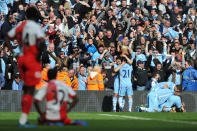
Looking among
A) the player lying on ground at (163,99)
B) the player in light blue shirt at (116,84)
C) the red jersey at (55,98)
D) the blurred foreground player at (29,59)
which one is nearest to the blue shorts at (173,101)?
the player lying on ground at (163,99)

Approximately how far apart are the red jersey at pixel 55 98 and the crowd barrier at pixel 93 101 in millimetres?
8462

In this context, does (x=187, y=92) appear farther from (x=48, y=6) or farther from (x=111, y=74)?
(x=48, y=6)

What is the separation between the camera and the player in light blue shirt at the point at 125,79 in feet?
62.5

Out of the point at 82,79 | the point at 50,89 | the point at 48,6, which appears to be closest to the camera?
the point at 50,89

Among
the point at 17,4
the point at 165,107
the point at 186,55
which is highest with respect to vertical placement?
the point at 17,4

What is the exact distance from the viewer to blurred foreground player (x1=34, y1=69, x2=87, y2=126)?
32.4 ft

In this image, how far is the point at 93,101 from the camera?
19156mm

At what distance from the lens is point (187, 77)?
21078mm

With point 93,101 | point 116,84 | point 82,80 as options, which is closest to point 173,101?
point 116,84

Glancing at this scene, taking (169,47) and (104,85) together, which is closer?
(104,85)

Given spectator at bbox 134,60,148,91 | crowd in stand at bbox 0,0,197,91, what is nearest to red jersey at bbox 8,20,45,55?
crowd in stand at bbox 0,0,197,91

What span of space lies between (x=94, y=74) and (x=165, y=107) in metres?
2.76

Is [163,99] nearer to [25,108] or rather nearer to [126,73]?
[126,73]

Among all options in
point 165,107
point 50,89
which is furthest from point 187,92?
point 50,89
